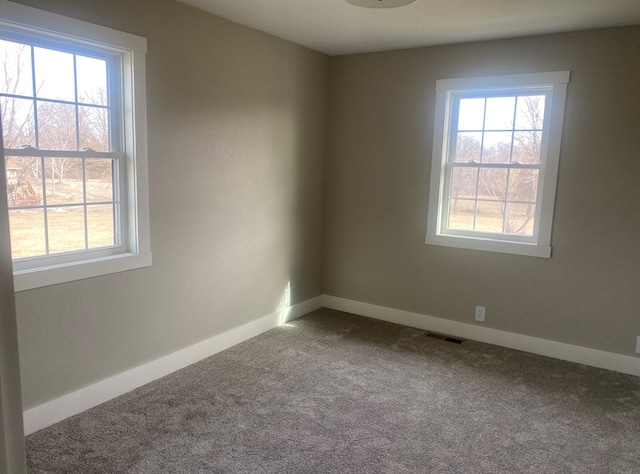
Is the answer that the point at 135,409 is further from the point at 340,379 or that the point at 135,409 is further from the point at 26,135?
the point at 26,135

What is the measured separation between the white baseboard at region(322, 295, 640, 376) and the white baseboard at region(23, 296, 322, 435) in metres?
0.74

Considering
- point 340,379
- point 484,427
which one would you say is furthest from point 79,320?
point 484,427

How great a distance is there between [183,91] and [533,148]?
2.66m

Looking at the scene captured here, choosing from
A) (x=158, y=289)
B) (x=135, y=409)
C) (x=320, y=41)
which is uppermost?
(x=320, y=41)

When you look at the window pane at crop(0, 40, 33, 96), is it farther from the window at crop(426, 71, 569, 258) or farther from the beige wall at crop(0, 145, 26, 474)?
the window at crop(426, 71, 569, 258)

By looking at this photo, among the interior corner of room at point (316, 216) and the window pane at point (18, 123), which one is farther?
the interior corner of room at point (316, 216)

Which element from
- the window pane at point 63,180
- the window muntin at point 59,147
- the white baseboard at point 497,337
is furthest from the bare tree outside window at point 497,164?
the window pane at point 63,180

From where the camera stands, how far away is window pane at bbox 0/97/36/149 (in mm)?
2352

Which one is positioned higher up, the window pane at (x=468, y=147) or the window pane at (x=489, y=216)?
the window pane at (x=468, y=147)

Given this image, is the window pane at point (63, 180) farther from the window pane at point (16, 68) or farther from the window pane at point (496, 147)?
the window pane at point (496, 147)

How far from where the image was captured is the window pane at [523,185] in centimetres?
369

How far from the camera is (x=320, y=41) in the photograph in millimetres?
3908

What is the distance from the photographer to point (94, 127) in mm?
2734

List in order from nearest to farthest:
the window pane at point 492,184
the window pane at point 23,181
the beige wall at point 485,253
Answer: the window pane at point 23,181
the beige wall at point 485,253
the window pane at point 492,184
